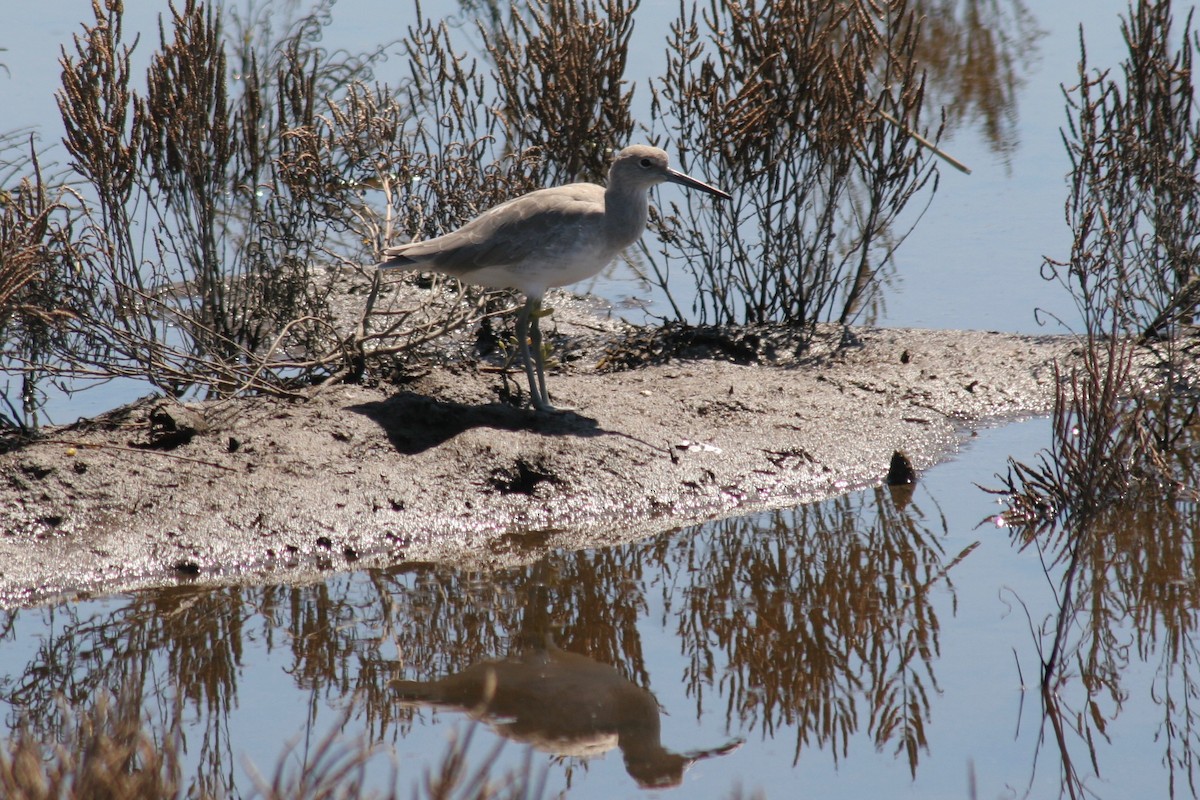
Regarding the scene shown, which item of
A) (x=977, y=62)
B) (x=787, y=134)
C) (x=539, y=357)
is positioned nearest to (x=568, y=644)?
(x=539, y=357)

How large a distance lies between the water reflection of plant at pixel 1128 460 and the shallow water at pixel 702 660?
1.1 inches

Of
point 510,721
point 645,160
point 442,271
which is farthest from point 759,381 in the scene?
point 510,721

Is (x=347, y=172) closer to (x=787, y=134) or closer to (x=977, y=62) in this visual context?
(x=787, y=134)

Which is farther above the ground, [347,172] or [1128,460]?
[347,172]

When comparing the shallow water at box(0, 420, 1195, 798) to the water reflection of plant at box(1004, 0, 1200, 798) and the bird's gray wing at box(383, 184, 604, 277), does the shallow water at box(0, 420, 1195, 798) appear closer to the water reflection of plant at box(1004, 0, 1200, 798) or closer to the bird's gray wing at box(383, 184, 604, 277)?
the water reflection of plant at box(1004, 0, 1200, 798)

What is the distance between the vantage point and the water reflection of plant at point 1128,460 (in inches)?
188

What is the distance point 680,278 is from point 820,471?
348 centimetres

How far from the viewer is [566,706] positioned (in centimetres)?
477

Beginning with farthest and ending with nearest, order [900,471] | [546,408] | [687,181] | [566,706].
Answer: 1. [687,181]
2. [546,408]
3. [900,471]
4. [566,706]

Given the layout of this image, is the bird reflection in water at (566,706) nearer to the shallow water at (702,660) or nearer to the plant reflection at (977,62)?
the shallow water at (702,660)

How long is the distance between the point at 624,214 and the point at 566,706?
3219mm

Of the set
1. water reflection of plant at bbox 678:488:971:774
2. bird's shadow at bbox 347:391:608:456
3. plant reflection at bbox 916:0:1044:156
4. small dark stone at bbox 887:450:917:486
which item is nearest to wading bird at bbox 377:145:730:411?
bird's shadow at bbox 347:391:608:456

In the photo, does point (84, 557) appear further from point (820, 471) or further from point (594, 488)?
point (820, 471)

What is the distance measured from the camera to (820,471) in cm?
700
